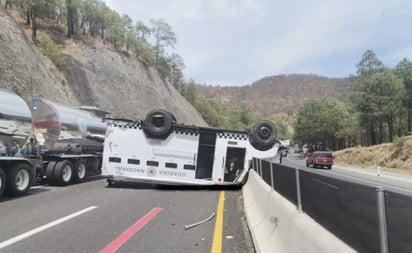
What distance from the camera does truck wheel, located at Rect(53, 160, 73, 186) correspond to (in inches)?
589

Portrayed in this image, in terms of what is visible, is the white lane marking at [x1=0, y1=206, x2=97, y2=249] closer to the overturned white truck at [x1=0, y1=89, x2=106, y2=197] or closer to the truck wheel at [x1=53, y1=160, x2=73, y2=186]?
the overturned white truck at [x1=0, y1=89, x2=106, y2=197]

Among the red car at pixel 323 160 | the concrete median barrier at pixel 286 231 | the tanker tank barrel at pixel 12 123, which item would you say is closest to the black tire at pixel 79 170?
the tanker tank barrel at pixel 12 123

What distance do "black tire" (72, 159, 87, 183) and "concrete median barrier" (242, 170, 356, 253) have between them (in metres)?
10.1

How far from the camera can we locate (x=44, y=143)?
50.8 feet

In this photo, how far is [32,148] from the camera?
1445 cm

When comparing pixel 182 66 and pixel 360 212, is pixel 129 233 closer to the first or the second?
pixel 360 212

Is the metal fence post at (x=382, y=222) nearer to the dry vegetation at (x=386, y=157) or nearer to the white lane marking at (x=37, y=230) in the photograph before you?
the white lane marking at (x=37, y=230)

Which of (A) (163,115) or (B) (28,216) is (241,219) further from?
(A) (163,115)

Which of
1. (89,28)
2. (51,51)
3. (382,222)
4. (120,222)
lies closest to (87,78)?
(51,51)

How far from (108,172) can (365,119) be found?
5927 cm

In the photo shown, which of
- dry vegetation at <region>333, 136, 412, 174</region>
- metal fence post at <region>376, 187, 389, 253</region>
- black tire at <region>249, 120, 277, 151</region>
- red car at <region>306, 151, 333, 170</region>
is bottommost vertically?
metal fence post at <region>376, 187, 389, 253</region>

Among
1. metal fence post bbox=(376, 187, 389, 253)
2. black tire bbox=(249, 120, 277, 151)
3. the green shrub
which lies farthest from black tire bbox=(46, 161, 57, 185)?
the green shrub

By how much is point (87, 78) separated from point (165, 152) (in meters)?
38.0

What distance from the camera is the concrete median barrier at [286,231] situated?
379cm
